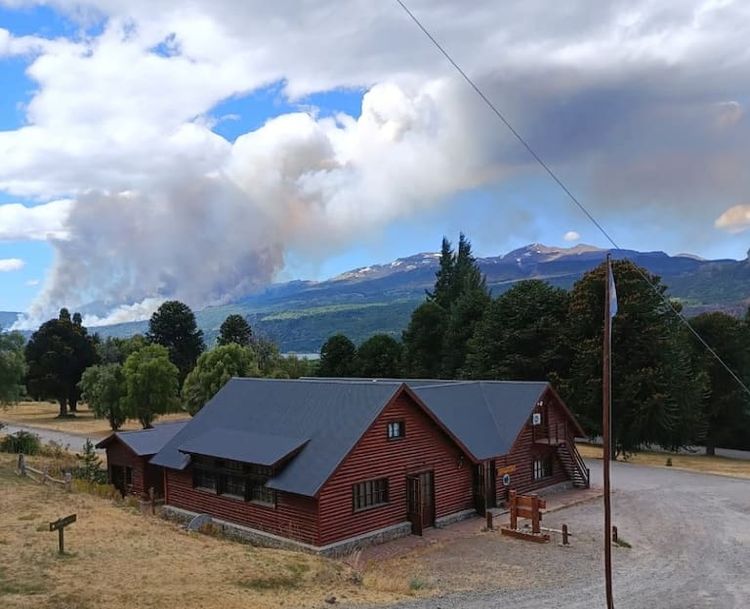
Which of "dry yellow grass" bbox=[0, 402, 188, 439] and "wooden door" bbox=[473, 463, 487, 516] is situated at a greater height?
"wooden door" bbox=[473, 463, 487, 516]

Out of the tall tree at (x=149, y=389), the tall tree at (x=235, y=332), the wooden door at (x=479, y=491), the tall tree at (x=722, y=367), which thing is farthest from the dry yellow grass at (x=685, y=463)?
the tall tree at (x=235, y=332)

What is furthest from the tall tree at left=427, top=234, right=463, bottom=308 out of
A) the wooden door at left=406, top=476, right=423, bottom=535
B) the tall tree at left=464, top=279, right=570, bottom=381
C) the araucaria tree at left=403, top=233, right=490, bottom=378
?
the wooden door at left=406, top=476, right=423, bottom=535

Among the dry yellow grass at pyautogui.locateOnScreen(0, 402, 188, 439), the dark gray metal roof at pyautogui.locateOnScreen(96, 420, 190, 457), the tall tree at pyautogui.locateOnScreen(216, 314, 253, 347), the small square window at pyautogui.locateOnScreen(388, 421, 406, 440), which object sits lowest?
the dry yellow grass at pyautogui.locateOnScreen(0, 402, 188, 439)

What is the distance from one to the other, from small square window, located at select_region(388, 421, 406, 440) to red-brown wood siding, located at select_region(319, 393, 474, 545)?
160mm

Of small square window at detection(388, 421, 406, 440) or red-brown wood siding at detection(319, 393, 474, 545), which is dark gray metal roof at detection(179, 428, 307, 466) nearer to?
red-brown wood siding at detection(319, 393, 474, 545)

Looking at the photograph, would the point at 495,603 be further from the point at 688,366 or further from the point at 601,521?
the point at 688,366

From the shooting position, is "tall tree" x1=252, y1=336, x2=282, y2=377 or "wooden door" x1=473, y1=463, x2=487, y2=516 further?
"tall tree" x1=252, y1=336, x2=282, y2=377

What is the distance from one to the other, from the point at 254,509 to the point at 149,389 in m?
37.6

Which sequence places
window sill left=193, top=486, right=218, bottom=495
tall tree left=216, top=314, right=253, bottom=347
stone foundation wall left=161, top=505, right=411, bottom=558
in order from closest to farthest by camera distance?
stone foundation wall left=161, top=505, right=411, bottom=558 < window sill left=193, top=486, right=218, bottom=495 < tall tree left=216, top=314, right=253, bottom=347

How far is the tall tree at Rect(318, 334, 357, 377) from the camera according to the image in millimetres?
71938

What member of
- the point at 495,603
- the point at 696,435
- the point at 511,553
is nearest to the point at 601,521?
the point at 511,553

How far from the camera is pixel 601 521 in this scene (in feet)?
91.8

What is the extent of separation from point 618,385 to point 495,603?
3261cm

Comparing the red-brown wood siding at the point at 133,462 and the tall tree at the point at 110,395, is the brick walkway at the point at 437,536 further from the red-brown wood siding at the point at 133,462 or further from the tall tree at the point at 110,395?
the tall tree at the point at 110,395
